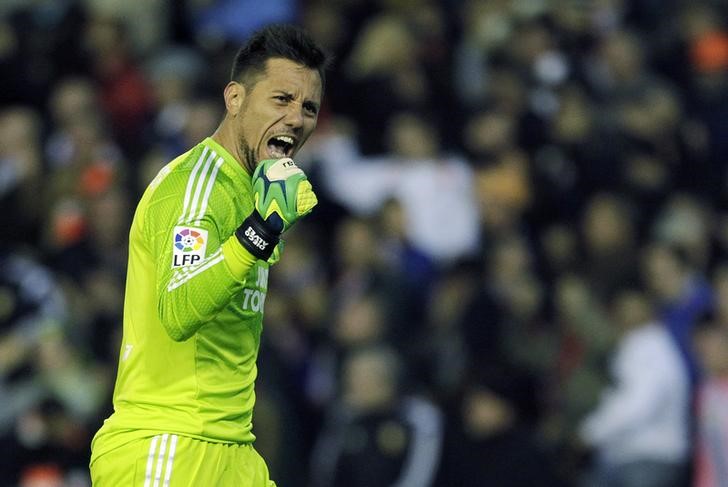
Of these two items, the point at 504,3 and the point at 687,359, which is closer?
the point at 687,359

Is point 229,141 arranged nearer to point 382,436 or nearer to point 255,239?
point 255,239

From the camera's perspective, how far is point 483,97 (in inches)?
424

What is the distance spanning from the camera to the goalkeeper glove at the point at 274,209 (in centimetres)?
407

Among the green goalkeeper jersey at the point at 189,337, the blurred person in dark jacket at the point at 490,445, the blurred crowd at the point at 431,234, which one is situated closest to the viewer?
the green goalkeeper jersey at the point at 189,337

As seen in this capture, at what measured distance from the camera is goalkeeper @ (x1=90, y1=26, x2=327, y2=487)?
14.4 feet

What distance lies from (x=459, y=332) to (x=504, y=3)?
329 centimetres

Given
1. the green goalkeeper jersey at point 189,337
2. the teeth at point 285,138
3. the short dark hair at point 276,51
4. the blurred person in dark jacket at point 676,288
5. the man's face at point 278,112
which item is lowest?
the green goalkeeper jersey at point 189,337

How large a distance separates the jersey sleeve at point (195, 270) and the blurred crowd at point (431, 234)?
4150mm

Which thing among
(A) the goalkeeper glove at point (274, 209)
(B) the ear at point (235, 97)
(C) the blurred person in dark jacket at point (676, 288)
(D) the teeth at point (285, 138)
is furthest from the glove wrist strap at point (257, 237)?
(C) the blurred person in dark jacket at point (676, 288)

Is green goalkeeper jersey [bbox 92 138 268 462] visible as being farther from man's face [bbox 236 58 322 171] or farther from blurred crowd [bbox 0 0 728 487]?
blurred crowd [bbox 0 0 728 487]

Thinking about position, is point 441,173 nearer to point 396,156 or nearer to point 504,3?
point 396,156

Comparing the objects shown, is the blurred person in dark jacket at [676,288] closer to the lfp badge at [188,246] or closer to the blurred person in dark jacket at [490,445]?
the blurred person in dark jacket at [490,445]

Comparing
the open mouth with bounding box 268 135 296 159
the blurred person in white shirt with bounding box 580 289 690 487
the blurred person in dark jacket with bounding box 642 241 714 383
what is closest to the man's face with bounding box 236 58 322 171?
the open mouth with bounding box 268 135 296 159

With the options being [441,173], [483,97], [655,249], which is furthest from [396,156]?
[655,249]
